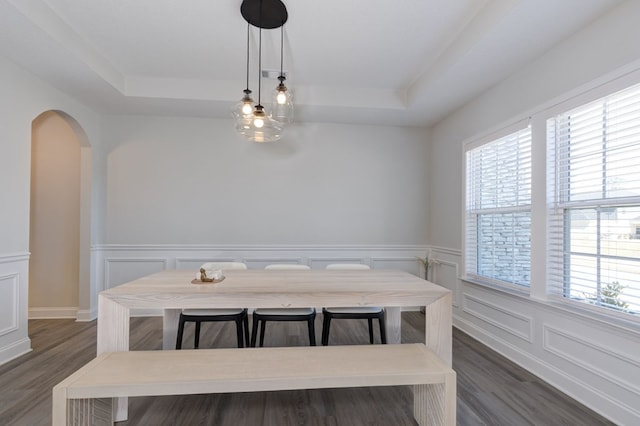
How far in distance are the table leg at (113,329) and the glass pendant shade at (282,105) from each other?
72.0 inches

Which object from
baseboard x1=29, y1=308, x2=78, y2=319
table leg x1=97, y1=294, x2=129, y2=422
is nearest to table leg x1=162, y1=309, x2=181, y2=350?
table leg x1=97, y1=294, x2=129, y2=422

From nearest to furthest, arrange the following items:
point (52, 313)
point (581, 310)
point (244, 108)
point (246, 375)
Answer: point (246, 375) < point (581, 310) < point (244, 108) < point (52, 313)

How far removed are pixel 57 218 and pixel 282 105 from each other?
330 centimetres

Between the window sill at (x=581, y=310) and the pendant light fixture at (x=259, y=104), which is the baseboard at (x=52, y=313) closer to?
the pendant light fixture at (x=259, y=104)

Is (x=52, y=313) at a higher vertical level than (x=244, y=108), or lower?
lower

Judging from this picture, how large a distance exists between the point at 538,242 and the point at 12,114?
15.2 ft

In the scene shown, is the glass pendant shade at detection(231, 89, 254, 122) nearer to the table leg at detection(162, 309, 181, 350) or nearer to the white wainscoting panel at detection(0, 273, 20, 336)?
the table leg at detection(162, 309, 181, 350)

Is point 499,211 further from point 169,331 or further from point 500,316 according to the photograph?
point 169,331

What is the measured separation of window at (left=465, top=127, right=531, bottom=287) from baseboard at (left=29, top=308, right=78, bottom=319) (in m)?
4.77

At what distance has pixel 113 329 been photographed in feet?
6.05

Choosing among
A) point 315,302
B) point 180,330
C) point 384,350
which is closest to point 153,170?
point 180,330

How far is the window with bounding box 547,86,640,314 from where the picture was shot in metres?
1.89

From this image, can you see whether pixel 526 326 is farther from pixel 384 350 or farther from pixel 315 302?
pixel 315 302

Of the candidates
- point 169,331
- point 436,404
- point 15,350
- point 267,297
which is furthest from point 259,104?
point 15,350
